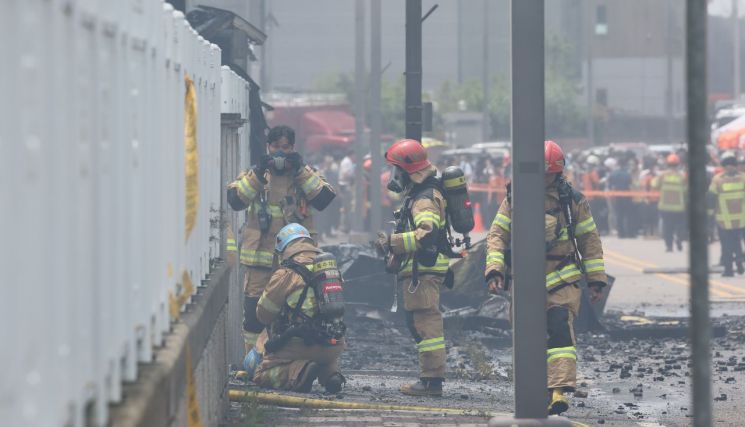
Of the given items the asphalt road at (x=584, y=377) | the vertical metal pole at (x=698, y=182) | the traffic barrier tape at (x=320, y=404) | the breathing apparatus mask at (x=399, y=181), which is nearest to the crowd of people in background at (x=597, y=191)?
the asphalt road at (x=584, y=377)

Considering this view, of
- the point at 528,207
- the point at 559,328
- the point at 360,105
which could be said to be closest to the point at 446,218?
the point at 559,328

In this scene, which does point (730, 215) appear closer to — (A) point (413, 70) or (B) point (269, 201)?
(A) point (413, 70)

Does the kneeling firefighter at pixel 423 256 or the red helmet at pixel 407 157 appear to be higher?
the red helmet at pixel 407 157

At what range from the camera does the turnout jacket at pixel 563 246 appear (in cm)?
929

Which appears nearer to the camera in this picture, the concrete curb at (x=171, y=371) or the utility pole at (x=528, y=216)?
the concrete curb at (x=171, y=371)

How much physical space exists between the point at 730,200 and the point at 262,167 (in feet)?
42.4

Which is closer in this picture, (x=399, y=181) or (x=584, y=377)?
(x=399, y=181)

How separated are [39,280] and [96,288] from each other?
779 millimetres

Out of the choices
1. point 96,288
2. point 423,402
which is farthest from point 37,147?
point 423,402

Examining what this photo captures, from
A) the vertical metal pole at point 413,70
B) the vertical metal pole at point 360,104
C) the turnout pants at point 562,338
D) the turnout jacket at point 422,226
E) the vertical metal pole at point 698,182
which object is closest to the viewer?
the vertical metal pole at point 698,182

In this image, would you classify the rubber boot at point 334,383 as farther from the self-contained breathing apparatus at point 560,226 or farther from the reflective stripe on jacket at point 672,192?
the reflective stripe on jacket at point 672,192

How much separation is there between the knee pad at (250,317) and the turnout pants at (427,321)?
1096 mm

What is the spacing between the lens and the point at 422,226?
10.3 meters

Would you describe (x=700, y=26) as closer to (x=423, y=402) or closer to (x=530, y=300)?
(x=530, y=300)
